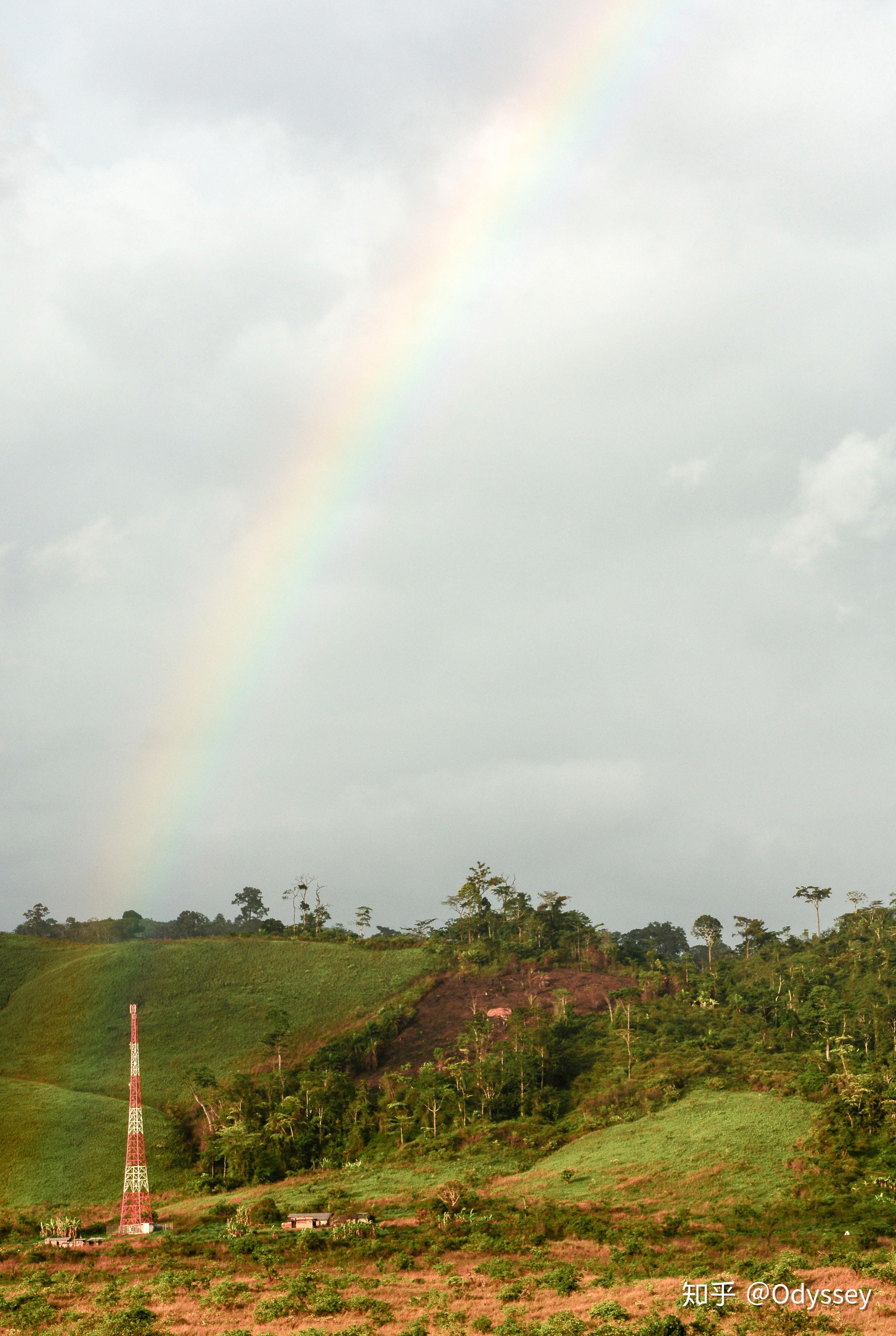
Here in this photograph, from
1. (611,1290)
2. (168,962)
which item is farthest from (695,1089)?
(168,962)

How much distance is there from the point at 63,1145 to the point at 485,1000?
53230 millimetres

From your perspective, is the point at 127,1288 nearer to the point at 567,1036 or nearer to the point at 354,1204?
the point at 354,1204

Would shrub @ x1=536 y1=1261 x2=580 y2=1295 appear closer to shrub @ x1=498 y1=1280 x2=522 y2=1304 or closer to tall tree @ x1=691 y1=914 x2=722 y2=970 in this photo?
shrub @ x1=498 y1=1280 x2=522 y2=1304

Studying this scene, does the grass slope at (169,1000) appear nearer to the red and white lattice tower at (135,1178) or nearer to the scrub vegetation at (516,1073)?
the scrub vegetation at (516,1073)

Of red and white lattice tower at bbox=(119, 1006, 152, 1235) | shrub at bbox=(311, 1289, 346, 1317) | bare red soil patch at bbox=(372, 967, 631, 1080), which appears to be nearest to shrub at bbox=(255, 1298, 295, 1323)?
shrub at bbox=(311, 1289, 346, 1317)

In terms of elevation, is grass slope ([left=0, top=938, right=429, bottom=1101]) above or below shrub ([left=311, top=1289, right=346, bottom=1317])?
above

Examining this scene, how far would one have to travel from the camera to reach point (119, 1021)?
407ft

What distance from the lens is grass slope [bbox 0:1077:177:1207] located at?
267 ft

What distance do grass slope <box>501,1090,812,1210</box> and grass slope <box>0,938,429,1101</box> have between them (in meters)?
45.7

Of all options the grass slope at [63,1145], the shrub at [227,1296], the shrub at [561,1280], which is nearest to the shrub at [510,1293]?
the shrub at [561,1280]

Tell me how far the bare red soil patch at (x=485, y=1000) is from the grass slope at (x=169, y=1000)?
26.5 ft

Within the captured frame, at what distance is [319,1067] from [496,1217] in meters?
42.9

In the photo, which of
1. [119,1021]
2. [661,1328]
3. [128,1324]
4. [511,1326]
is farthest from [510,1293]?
[119,1021]

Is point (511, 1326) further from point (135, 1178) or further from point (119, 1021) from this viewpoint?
point (119, 1021)
